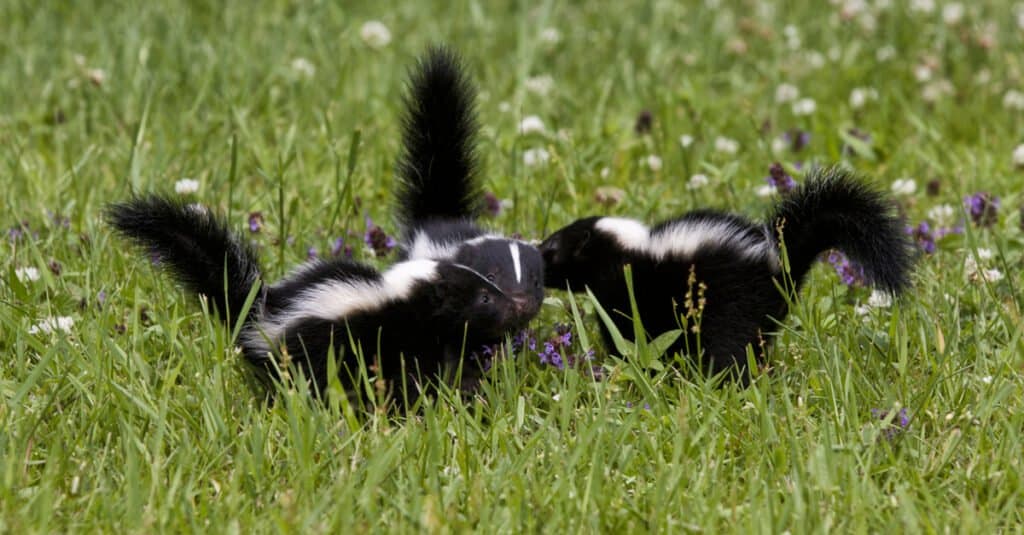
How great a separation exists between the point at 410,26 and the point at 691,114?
2490 millimetres

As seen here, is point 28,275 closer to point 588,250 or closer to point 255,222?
point 255,222

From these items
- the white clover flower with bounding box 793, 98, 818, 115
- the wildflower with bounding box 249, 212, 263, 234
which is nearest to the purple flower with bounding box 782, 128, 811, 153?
the white clover flower with bounding box 793, 98, 818, 115

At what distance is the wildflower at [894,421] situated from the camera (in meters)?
4.02

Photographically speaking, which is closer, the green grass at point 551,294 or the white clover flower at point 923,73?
the green grass at point 551,294

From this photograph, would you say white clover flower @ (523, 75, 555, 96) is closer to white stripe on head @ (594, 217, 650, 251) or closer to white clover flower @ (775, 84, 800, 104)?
white clover flower @ (775, 84, 800, 104)

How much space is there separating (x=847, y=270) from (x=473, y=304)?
5.48ft

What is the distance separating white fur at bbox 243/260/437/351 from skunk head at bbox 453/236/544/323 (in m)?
0.34

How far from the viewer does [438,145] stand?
5500mm

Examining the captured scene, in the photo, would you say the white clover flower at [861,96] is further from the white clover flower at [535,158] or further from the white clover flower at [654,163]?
the white clover flower at [535,158]

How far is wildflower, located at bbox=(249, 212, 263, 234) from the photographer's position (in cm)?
581

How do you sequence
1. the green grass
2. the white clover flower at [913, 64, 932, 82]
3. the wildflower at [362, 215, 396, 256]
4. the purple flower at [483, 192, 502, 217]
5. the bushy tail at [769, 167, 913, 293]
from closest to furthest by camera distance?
the green grass, the bushy tail at [769, 167, 913, 293], the wildflower at [362, 215, 396, 256], the purple flower at [483, 192, 502, 217], the white clover flower at [913, 64, 932, 82]

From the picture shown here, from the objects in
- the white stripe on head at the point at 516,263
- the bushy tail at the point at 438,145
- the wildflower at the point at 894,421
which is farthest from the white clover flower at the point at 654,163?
the wildflower at the point at 894,421

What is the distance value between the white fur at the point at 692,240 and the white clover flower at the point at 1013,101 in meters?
3.79

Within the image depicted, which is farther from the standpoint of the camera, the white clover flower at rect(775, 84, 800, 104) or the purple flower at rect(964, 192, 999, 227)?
the white clover flower at rect(775, 84, 800, 104)
